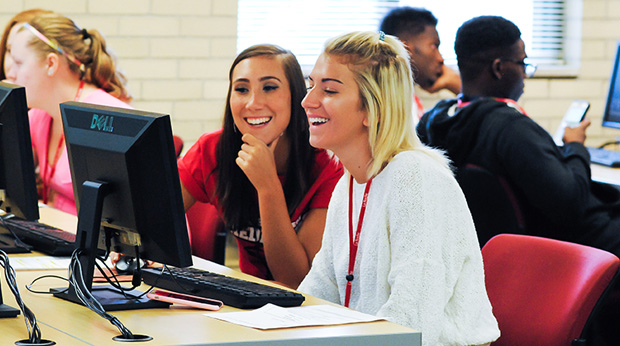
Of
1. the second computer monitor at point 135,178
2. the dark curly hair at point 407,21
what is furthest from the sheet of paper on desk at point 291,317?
the dark curly hair at point 407,21

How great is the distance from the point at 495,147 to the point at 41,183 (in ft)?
5.78

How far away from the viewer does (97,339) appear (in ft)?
4.54

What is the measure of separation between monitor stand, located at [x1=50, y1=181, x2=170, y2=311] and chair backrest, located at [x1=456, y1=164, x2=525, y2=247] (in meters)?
1.67

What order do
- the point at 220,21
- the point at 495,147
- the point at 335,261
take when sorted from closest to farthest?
the point at 335,261 < the point at 495,147 < the point at 220,21

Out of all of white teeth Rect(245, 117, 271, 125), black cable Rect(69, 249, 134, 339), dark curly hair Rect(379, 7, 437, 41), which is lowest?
black cable Rect(69, 249, 134, 339)

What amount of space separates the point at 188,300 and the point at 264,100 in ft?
3.20

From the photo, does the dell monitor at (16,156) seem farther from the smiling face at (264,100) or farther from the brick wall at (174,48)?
the brick wall at (174,48)

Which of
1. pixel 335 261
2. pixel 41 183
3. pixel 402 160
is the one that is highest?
pixel 402 160

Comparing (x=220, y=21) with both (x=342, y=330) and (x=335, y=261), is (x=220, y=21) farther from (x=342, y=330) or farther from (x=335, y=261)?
(x=342, y=330)

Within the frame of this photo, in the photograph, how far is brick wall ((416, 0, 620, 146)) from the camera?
5.25 m

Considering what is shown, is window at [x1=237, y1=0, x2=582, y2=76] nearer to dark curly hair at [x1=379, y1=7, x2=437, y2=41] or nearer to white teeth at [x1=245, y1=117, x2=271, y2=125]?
dark curly hair at [x1=379, y1=7, x2=437, y2=41]

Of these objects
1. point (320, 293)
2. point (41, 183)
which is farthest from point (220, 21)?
point (320, 293)

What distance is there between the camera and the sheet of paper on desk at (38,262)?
203 centimetres

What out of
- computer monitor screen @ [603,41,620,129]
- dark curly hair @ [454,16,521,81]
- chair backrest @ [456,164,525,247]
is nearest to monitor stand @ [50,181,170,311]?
chair backrest @ [456,164,525,247]
